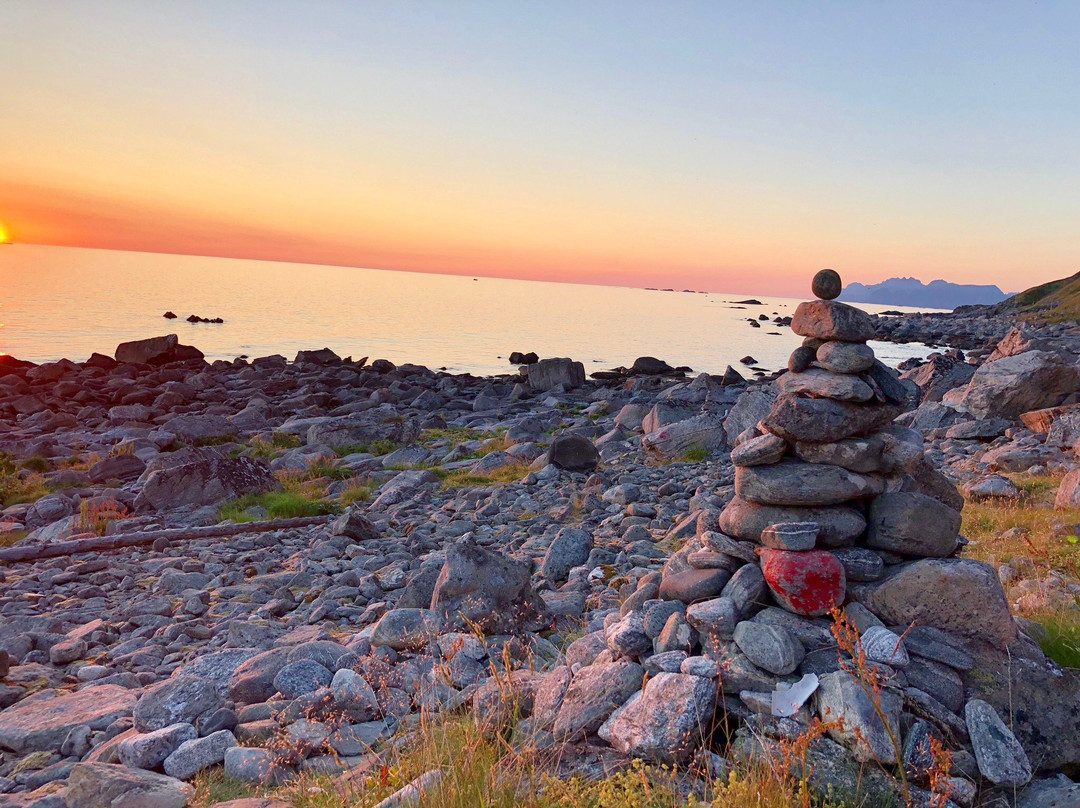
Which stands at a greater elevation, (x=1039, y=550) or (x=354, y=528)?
(x=1039, y=550)

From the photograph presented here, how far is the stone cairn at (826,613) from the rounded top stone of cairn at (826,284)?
0.02 metres

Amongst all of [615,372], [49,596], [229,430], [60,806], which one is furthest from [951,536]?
[615,372]

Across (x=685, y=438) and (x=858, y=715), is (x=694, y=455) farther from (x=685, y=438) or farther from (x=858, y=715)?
(x=858, y=715)

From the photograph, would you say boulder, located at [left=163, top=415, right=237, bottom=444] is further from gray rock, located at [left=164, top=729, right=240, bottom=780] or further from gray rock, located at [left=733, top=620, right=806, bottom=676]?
gray rock, located at [left=733, top=620, right=806, bottom=676]

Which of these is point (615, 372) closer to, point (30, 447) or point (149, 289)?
point (30, 447)

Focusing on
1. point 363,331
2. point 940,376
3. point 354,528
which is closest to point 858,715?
point 354,528

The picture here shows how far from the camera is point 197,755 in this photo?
Answer: 5.48 meters

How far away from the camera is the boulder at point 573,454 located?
55.6ft

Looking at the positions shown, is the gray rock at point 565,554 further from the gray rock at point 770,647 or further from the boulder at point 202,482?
the boulder at point 202,482

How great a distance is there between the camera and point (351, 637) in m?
8.41

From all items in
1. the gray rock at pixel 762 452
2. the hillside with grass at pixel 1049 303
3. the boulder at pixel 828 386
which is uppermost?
the hillside with grass at pixel 1049 303

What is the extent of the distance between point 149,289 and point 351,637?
128852mm

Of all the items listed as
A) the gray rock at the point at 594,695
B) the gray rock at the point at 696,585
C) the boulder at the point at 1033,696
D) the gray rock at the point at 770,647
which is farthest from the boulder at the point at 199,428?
the boulder at the point at 1033,696

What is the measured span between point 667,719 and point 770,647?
1.02 m
